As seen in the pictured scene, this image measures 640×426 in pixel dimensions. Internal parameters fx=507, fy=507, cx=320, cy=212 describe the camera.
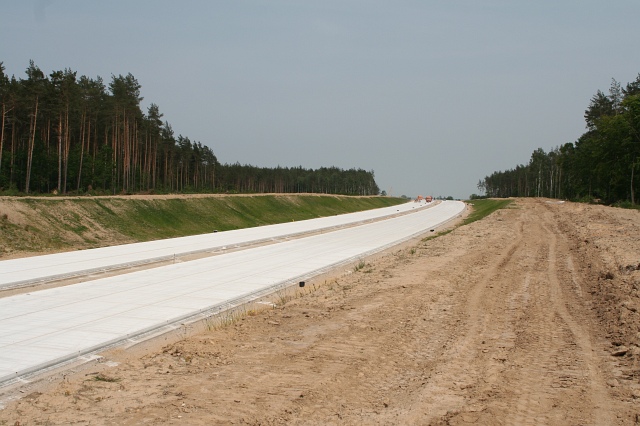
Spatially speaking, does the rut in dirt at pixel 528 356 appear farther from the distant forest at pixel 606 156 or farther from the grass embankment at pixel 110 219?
the distant forest at pixel 606 156

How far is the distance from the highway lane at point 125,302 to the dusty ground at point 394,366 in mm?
1080

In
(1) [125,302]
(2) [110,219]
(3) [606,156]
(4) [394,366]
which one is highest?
(3) [606,156]

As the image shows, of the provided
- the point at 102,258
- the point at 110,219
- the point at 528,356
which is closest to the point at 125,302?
the point at 102,258

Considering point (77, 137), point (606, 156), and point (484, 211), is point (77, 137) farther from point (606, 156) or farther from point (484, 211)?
point (606, 156)

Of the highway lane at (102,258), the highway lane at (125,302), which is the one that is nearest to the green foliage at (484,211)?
the highway lane at (102,258)

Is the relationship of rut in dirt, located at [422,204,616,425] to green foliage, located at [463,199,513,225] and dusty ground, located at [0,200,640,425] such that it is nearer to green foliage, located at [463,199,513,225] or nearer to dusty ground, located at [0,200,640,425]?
dusty ground, located at [0,200,640,425]

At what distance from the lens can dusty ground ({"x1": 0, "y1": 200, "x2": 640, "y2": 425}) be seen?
18.5 ft

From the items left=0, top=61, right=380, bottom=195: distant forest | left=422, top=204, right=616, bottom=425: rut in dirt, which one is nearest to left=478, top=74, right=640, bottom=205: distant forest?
left=422, top=204, right=616, bottom=425: rut in dirt

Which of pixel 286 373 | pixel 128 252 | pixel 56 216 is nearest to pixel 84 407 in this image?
pixel 286 373

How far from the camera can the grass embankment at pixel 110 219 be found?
24.5 m

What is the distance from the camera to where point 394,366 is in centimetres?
729

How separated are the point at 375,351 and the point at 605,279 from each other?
334 inches

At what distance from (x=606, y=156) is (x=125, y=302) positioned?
58.7 m

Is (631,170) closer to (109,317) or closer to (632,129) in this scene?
(632,129)
